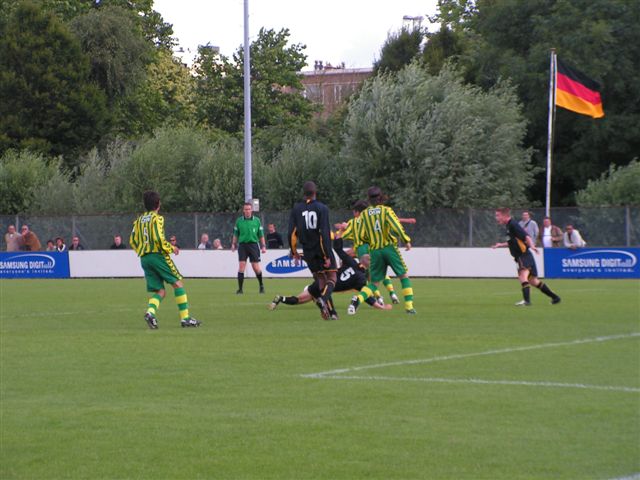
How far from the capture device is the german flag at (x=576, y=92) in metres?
40.8

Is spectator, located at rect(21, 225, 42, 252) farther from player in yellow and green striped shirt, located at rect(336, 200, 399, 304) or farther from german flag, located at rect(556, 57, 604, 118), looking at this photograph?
player in yellow and green striped shirt, located at rect(336, 200, 399, 304)

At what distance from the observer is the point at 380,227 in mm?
19250

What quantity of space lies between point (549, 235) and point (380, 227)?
17.3 m

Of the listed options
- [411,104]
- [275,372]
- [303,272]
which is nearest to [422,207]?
[411,104]

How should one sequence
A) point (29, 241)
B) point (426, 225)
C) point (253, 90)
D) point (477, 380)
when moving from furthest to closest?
point (253, 90)
point (29, 241)
point (426, 225)
point (477, 380)

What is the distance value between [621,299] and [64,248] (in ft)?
85.0

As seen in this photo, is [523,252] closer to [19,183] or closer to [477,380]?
[477,380]

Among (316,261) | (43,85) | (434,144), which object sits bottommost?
(316,261)

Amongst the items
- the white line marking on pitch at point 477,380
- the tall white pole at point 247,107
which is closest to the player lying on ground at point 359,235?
the white line marking on pitch at point 477,380

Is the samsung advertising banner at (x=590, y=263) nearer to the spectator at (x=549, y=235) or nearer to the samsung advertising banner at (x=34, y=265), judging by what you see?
the spectator at (x=549, y=235)

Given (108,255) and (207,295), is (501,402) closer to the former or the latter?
(207,295)

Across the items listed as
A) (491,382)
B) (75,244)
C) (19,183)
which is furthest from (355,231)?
(19,183)

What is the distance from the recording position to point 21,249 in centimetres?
4272

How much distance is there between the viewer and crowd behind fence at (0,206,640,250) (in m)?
37.0
